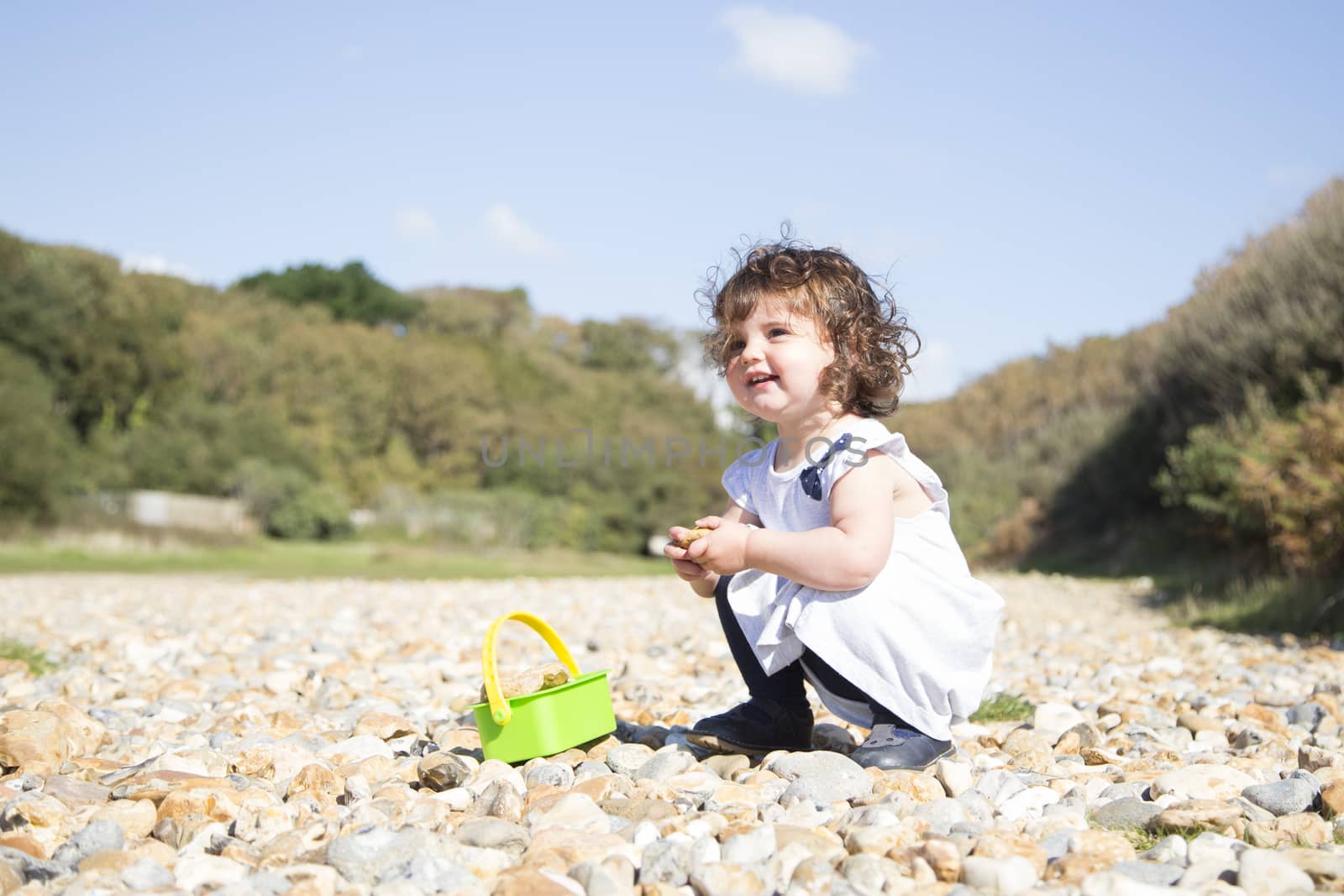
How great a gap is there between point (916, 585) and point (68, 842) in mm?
1730

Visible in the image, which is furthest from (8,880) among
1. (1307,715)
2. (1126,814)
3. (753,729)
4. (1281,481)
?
(1281,481)

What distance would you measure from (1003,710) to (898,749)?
1091 millimetres

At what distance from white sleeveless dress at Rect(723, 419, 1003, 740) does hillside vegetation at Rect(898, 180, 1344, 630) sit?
439cm

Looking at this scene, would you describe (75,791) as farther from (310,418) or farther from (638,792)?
(310,418)

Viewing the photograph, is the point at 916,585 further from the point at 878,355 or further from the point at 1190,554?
the point at 1190,554

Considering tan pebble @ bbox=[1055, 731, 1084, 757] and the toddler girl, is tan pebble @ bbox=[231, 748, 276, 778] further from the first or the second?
tan pebble @ bbox=[1055, 731, 1084, 757]

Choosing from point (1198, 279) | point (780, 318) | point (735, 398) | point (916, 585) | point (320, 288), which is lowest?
point (916, 585)

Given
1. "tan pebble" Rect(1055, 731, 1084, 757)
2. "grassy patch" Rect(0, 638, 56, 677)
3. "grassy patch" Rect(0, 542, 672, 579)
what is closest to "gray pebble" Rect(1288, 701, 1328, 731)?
"tan pebble" Rect(1055, 731, 1084, 757)

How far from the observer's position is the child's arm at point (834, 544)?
221 cm

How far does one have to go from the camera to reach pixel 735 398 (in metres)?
2.49

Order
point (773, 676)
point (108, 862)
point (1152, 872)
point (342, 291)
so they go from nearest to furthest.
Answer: point (1152, 872) < point (108, 862) < point (773, 676) < point (342, 291)

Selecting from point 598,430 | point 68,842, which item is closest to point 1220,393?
point 68,842

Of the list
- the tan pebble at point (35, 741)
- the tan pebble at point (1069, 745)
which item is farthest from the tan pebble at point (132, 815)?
the tan pebble at point (1069, 745)

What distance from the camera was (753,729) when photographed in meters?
2.49
